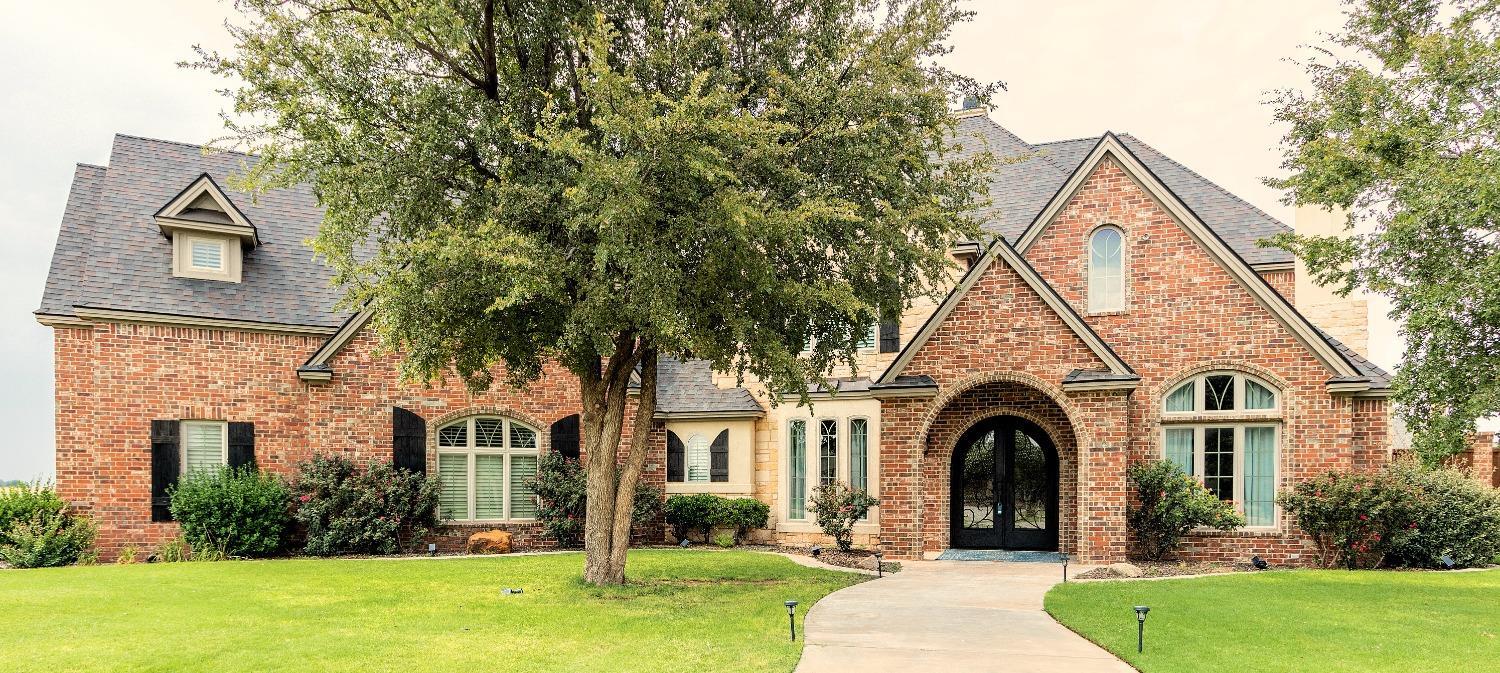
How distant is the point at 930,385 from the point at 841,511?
3.61m

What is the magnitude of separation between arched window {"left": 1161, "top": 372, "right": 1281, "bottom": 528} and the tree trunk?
32.3 feet

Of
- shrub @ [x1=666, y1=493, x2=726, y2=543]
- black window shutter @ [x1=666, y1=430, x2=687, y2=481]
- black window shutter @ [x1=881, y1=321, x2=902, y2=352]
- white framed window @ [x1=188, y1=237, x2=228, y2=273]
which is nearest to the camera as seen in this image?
white framed window @ [x1=188, y1=237, x2=228, y2=273]

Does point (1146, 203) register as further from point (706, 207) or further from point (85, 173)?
point (85, 173)

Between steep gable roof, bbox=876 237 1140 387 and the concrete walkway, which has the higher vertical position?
steep gable roof, bbox=876 237 1140 387

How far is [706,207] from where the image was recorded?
11.4m

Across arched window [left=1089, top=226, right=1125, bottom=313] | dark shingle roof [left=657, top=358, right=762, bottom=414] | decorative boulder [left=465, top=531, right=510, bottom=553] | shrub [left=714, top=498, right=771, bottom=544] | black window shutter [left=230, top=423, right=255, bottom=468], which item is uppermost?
arched window [left=1089, top=226, right=1125, bottom=313]

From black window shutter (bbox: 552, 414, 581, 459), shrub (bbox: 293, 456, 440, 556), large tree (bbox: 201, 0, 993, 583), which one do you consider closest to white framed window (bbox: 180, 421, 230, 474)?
shrub (bbox: 293, 456, 440, 556)

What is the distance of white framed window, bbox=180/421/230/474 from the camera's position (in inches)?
707

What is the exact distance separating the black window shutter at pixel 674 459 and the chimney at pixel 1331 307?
1279cm

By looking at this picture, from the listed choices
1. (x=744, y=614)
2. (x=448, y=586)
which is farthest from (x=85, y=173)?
(x=744, y=614)

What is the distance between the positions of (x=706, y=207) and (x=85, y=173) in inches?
684

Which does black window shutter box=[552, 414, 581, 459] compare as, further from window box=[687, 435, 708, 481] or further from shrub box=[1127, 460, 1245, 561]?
shrub box=[1127, 460, 1245, 561]

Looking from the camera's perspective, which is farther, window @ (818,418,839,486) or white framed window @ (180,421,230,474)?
window @ (818,418,839,486)

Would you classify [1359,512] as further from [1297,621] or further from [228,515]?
[228,515]
